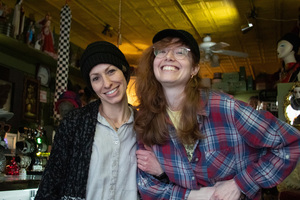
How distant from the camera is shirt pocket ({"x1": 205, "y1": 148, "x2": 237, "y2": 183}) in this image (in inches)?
66.6

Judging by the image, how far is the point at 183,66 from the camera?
5.73 feet

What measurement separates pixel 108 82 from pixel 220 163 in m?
0.73

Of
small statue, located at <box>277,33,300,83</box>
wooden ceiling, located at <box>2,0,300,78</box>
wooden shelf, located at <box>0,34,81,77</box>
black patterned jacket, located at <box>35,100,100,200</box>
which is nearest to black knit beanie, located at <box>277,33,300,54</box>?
small statue, located at <box>277,33,300,83</box>

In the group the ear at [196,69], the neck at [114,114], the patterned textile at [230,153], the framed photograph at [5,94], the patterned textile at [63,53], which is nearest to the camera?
the patterned textile at [230,153]

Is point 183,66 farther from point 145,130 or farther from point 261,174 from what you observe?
point 261,174

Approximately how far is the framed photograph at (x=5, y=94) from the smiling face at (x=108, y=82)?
404 cm

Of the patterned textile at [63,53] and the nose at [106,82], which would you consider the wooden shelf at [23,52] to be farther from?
the nose at [106,82]

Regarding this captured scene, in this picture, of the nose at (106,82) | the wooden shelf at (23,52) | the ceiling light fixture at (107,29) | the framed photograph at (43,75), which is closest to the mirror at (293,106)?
the nose at (106,82)

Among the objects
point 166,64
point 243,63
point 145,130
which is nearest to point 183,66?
point 166,64

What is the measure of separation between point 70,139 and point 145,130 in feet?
1.29

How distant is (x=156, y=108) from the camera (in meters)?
1.85

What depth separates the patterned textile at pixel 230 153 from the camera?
63.8 inches

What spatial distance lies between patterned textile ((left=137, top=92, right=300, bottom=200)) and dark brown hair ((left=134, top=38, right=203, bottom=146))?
0.15 feet

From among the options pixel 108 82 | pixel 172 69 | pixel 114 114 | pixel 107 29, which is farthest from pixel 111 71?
pixel 107 29
